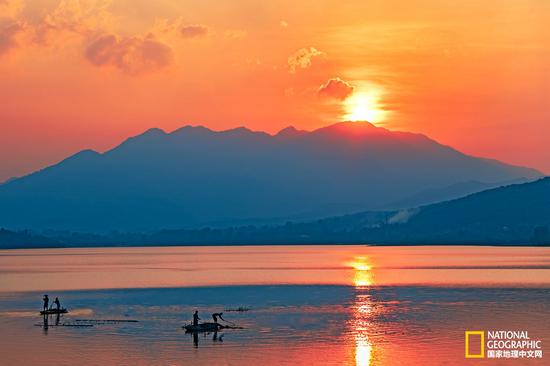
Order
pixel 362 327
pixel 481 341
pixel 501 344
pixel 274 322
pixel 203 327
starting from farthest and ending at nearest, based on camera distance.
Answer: pixel 274 322, pixel 362 327, pixel 203 327, pixel 481 341, pixel 501 344

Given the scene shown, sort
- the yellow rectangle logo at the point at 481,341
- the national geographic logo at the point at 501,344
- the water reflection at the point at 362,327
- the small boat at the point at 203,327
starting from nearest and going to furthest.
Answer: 1. the national geographic logo at the point at 501,344
2. the yellow rectangle logo at the point at 481,341
3. the water reflection at the point at 362,327
4. the small boat at the point at 203,327

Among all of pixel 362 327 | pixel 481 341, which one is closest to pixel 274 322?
pixel 362 327

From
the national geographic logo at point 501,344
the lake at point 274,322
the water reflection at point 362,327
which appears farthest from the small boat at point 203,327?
the national geographic logo at point 501,344

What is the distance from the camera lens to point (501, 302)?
396 feet

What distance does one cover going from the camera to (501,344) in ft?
254

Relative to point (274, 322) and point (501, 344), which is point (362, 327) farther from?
point (501, 344)

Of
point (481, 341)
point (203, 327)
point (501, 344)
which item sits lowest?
point (501, 344)

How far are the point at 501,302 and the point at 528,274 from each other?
79.9m

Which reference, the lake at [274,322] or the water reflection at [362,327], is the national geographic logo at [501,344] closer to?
the lake at [274,322]

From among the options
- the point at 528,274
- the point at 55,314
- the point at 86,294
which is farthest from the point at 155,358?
the point at 528,274

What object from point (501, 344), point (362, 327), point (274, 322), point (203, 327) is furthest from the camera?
point (274, 322)

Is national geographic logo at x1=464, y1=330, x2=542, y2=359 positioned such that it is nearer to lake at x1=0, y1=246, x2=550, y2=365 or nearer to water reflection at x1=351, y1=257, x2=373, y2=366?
lake at x1=0, y1=246, x2=550, y2=365

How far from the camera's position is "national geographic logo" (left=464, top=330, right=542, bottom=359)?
7131 cm

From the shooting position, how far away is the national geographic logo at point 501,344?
71.3 m
